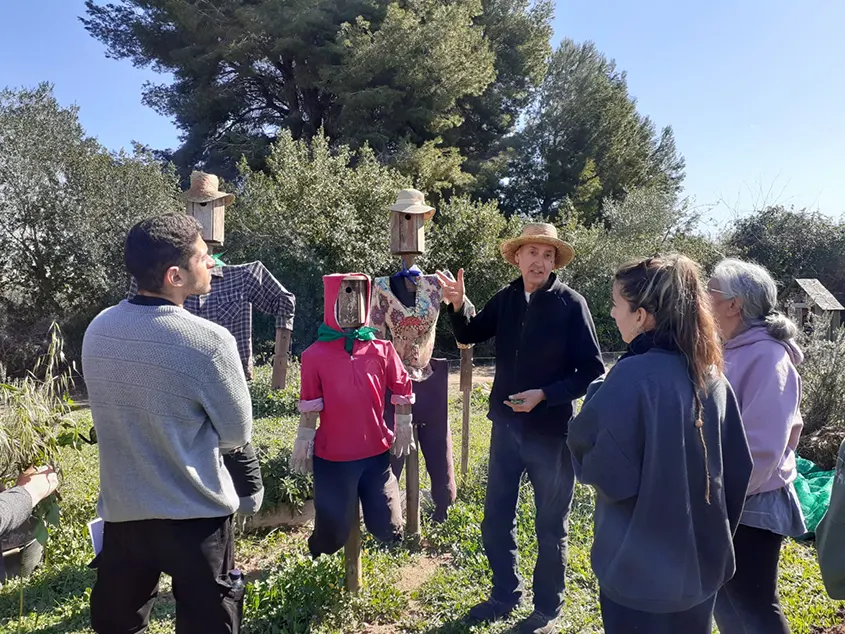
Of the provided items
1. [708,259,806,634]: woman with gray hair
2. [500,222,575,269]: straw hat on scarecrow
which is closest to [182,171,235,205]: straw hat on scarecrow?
[500,222,575,269]: straw hat on scarecrow

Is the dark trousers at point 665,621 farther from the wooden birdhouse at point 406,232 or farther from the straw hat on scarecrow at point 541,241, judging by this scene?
the wooden birdhouse at point 406,232

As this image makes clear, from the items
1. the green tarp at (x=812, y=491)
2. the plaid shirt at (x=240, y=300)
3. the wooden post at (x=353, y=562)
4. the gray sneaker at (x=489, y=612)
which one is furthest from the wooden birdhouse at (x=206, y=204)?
the green tarp at (x=812, y=491)

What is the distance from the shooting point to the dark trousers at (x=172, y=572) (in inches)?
76.8

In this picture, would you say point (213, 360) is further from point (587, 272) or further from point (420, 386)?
point (587, 272)

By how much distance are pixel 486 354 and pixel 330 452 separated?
475 inches

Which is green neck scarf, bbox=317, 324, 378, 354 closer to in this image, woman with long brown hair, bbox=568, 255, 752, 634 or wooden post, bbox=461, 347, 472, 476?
woman with long brown hair, bbox=568, 255, 752, 634

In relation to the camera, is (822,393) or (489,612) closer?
(489,612)

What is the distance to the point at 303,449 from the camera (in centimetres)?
282

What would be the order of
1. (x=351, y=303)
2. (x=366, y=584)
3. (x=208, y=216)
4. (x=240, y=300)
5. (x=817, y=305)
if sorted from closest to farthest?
(x=351, y=303), (x=366, y=584), (x=240, y=300), (x=208, y=216), (x=817, y=305)

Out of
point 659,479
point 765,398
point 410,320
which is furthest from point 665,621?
point 410,320

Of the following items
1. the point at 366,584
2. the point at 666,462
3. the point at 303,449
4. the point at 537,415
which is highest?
the point at 666,462

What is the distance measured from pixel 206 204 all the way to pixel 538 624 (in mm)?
3145

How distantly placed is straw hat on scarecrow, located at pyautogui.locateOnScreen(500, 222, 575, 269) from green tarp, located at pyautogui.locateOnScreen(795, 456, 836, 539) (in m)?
2.42

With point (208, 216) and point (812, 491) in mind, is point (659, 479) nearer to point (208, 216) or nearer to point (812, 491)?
point (208, 216)
